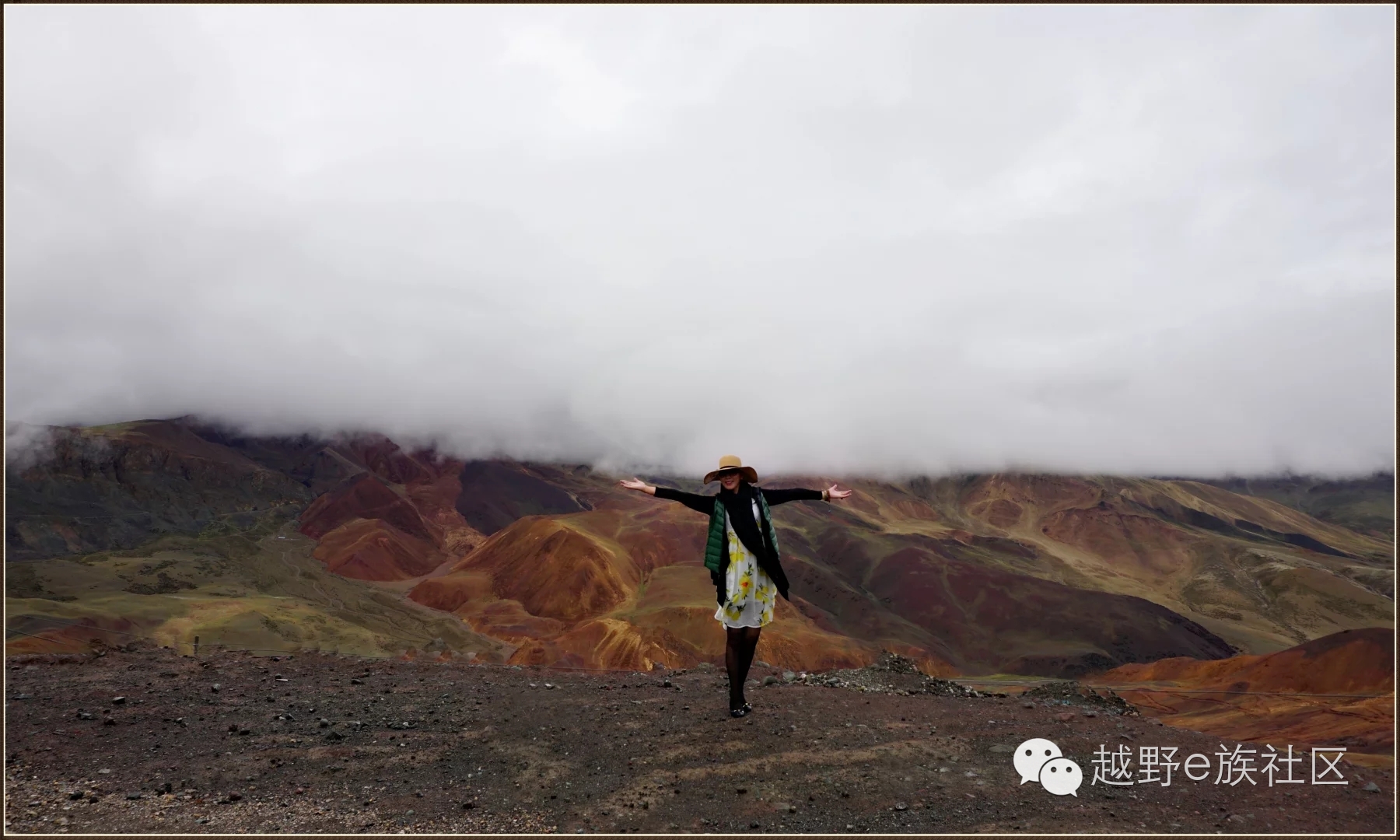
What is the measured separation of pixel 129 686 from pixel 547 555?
66.5 m

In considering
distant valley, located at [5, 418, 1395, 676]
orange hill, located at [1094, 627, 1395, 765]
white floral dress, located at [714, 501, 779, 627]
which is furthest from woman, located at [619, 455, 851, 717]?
distant valley, located at [5, 418, 1395, 676]

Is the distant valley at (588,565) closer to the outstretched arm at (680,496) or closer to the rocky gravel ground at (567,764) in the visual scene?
the rocky gravel ground at (567,764)

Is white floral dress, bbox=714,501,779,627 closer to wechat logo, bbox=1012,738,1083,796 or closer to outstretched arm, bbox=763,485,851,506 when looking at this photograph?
outstretched arm, bbox=763,485,851,506

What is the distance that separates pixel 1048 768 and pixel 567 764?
457cm

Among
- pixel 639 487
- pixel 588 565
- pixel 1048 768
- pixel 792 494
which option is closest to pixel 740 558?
pixel 792 494

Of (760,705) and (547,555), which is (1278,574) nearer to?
(547,555)

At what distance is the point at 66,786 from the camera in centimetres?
562

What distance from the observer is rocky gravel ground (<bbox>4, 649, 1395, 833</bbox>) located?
17.3 ft

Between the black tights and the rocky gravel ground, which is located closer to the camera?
the rocky gravel ground

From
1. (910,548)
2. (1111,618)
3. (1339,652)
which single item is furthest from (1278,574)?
(1339,652)

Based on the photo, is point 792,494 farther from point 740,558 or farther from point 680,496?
point 680,496

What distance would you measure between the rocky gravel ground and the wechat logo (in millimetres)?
153

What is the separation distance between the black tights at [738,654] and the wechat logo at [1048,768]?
2772mm

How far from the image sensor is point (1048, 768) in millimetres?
6242
